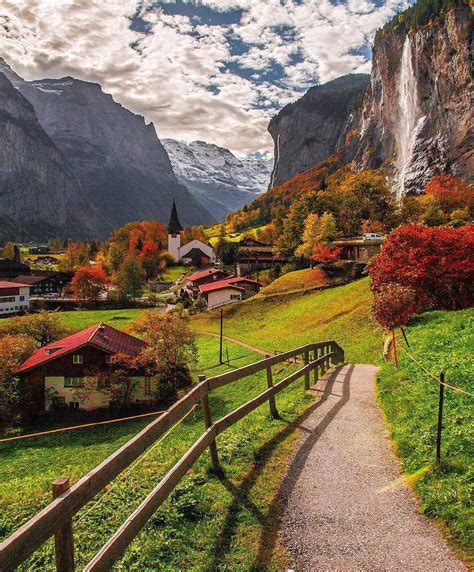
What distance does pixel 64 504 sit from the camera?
11.3ft

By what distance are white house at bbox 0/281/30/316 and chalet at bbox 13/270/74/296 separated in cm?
946

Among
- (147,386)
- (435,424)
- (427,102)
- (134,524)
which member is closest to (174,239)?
(427,102)

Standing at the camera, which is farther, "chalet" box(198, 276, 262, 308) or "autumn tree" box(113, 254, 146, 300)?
"autumn tree" box(113, 254, 146, 300)

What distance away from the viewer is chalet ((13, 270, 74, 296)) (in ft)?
351

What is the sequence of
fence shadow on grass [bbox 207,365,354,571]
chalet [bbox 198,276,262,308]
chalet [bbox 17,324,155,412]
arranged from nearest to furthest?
fence shadow on grass [bbox 207,365,354,571]
chalet [bbox 17,324,155,412]
chalet [bbox 198,276,262,308]

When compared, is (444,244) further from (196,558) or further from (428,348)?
(196,558)

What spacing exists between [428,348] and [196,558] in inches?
438

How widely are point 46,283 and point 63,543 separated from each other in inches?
4608

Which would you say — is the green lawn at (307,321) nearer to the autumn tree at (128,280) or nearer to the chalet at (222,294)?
the chalet at (222,294)

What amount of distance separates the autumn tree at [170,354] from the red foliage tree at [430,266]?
1767 centimetres

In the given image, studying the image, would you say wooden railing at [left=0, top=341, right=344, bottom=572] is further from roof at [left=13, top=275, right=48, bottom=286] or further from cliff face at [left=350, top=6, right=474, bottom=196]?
cliff face at [left=350, top=6, right=474, bottom=196]

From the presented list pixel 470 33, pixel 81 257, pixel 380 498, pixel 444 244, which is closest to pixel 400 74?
pixel 470 33

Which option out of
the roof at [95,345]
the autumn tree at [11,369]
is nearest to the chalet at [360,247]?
the roof at [95,345]

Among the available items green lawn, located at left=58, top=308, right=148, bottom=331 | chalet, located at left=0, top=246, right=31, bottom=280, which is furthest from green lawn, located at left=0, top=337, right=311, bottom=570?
chalet, located at left=0, top=246, right=31, bottom=280
